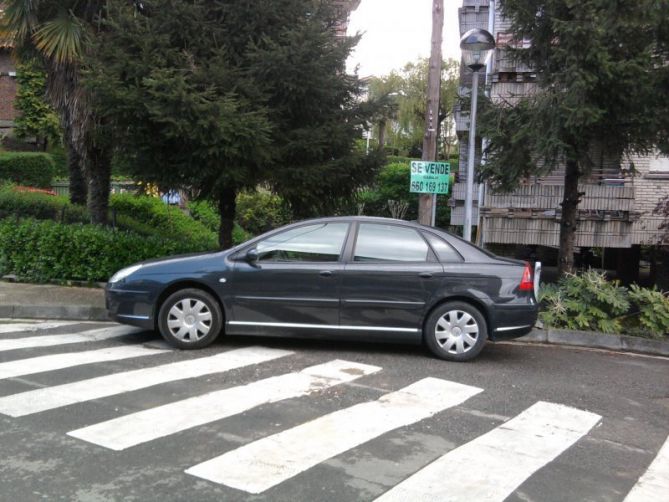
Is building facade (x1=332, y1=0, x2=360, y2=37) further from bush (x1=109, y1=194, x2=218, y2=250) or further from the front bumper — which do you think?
bush (x1=109, y1=194, x2=218, y2=250)

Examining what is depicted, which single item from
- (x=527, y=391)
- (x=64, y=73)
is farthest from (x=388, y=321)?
(x=64, y=73)

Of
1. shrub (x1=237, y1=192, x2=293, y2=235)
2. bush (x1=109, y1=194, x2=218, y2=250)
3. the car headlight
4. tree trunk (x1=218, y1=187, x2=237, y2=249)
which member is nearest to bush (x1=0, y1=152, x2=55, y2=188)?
bush (x1=109, y1=194, x2=218, y2=250)

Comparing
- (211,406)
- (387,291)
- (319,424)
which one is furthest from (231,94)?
(319,424)

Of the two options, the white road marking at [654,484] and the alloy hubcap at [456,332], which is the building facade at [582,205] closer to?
the alloy hubcap at [456,332]

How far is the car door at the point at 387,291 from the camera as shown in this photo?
6934 millimetres

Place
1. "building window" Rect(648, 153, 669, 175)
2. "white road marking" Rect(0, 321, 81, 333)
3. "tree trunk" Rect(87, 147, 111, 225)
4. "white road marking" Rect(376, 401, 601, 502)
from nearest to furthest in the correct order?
"white road marking" Rect(376, 401, 601, 502) < "white road marking" Rect(0, 321, 81, 333) < "tree trunk" Rect(87, 147, 111, 225) < "building window" Rect(648, 153, 669, 175)

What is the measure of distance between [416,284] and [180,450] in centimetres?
338

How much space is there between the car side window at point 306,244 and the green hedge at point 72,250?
4254mm

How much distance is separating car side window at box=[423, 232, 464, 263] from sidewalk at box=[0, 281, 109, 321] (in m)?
4.77

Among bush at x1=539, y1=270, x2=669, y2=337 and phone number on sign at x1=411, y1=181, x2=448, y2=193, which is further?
phone number on sign at x1=411, y1=181, x2=448, y2=193

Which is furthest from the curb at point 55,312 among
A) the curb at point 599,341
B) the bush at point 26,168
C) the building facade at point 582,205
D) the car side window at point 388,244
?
the bush at point 26,168

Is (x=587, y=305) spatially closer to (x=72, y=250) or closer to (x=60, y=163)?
(x=72, y=250)

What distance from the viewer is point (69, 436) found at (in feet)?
14.7

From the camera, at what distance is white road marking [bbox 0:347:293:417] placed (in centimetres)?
514
